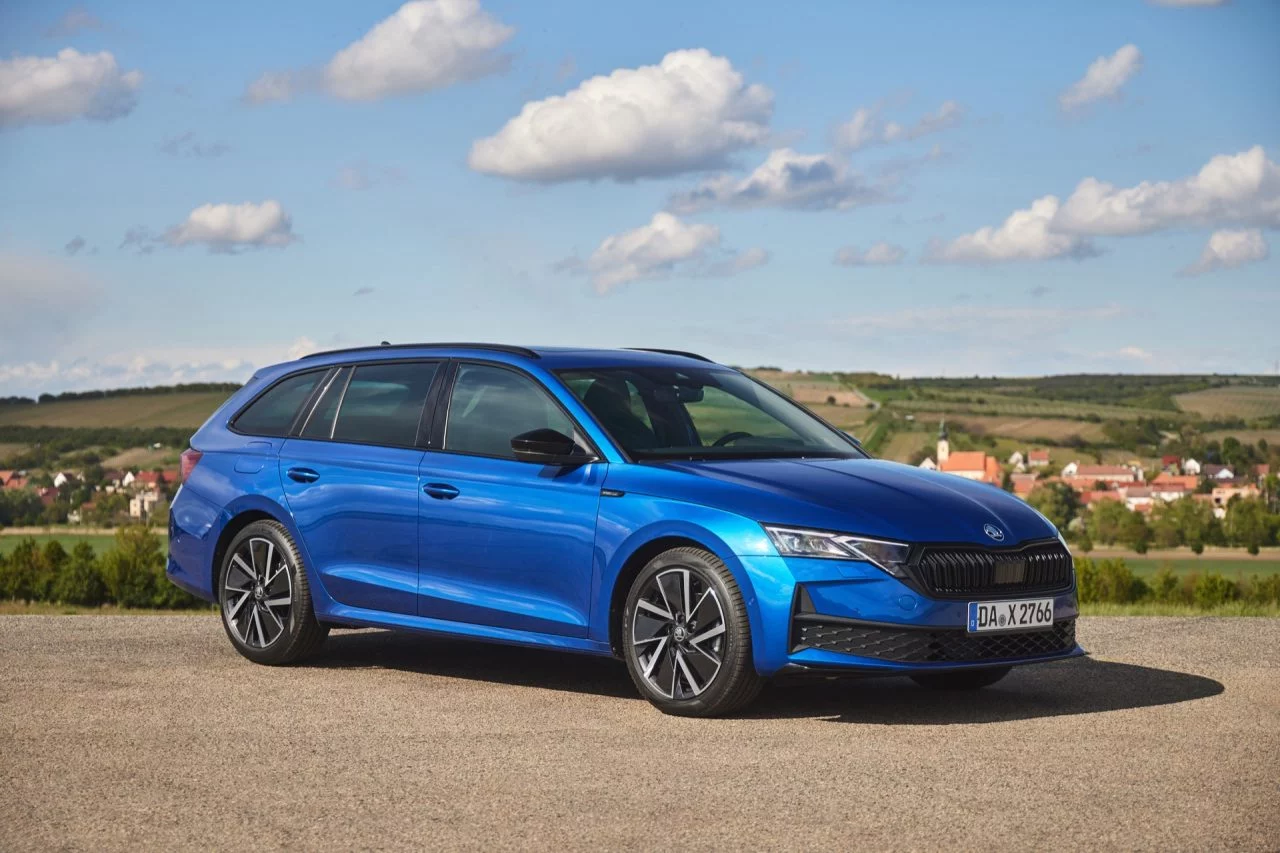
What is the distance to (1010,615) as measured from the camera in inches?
294

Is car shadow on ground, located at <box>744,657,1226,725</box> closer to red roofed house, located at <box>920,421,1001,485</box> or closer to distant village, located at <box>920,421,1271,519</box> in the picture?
red roofed house, located at <box>920,421,1001,485</box>

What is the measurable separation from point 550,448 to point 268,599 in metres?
2.43

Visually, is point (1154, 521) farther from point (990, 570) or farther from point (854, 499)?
point (854, 499)

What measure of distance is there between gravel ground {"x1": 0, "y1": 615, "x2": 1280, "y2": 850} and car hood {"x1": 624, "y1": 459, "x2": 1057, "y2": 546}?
2.89 ft

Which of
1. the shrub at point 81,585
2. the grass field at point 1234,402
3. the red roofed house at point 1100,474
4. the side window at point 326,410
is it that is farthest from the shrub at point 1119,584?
the grass field at point 1234,402

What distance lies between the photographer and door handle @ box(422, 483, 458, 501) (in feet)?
27.5

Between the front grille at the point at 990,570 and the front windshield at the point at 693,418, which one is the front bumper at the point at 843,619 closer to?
the front grille at the point at 990,570

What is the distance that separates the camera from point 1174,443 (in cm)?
11319

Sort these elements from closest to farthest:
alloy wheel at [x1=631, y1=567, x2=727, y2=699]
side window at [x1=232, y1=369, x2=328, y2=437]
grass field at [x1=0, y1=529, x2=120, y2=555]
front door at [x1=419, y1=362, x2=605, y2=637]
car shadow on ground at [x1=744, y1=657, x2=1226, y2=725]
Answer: alloy wheel at [x1=631, y1=567, x2=727, y2=699]
car shadow on ground at [x1=744, y1=657, x2=1226, y2=725]
front door at [x1=419, y1=362, x2=605, y2=637]
side window at [x1=232, y1=369, x2=328, y2=437]
grass field at [x1=0, y1=529, x2=120, y2=555]

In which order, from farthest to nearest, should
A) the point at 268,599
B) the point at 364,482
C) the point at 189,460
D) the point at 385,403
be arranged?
the point at 189,460
the point at 268,599
the point at 385,403
the point at 364,482

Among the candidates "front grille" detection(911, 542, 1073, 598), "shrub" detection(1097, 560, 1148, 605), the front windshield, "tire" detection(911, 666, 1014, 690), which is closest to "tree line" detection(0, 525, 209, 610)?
"shrub" detection(1097, 560, 1148, 605)

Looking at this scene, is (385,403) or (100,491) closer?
(385,403)

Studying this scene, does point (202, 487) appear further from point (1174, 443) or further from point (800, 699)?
point (1174, 443)

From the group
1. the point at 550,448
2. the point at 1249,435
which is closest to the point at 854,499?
the point at 550,448
